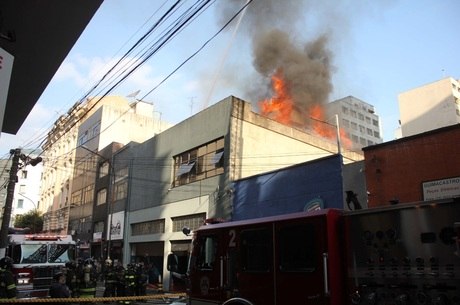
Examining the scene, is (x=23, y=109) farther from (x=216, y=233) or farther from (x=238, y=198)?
(x=238, y=198)

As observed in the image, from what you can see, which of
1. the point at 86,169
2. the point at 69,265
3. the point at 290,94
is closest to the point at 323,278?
the point at 69,265

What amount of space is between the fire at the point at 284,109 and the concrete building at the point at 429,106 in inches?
1551

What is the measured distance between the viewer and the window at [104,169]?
117 feet

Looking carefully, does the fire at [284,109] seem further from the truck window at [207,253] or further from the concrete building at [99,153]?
the truck window at [207,253]

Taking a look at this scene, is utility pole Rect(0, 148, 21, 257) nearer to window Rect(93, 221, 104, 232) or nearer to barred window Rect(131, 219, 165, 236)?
barred window Rect(131, 219, 165, 236)

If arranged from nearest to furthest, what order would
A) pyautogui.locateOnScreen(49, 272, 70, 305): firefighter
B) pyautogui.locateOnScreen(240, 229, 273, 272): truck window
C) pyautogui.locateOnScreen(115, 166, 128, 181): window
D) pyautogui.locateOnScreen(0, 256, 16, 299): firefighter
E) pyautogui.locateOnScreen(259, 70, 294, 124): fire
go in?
pyautogui.locateOnScreen(240, 229, 273, 272): truck window → pyautogui.locateOnScreen(49, 272, 70, 305): firefighter → pyautogui.locateOnScreen(0, 256, 16, 299): firefighter → pyautogui.locateOnScreen(259, 70, 294, 124): fire → pyautogui.locateOnScreen(115, 166, 128, 181): window

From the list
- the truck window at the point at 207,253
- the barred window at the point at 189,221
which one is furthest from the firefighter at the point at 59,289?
the barred window at the point at 189,221

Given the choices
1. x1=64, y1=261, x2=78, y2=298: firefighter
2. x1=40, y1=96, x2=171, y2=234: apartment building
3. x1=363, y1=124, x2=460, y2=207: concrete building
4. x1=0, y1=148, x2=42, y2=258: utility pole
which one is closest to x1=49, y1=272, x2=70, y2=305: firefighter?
x1=64, y1=261, x2=78, y2=298: firefighter

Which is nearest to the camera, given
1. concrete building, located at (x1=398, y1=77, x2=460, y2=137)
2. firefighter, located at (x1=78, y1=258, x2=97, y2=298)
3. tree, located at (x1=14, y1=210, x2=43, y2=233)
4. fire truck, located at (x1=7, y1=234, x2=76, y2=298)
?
firefighter, located at (x1=78, y1=258, x2=97, y2=298)

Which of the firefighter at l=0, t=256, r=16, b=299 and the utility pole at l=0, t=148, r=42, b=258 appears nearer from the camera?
the firefighter at l=0, t=256, r=16, b=299

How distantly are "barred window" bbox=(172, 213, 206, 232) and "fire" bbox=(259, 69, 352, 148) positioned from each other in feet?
28.5

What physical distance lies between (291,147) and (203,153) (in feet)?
16.4

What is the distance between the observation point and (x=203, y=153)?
23.3 meters

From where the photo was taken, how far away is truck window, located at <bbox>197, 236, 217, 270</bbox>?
7460mm
